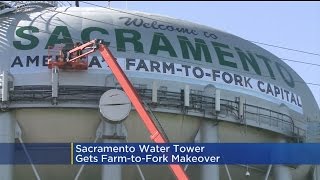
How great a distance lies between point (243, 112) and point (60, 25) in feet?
23.4

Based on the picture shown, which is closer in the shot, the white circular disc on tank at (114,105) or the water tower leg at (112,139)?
the water tower leg at (112,139)

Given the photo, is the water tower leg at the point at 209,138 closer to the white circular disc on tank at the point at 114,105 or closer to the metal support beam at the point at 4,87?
the white circular disc on tank at the point at 114,105

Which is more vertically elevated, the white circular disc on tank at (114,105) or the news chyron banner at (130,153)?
the white circular disc on tank at (114,105)

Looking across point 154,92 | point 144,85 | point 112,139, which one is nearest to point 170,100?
point 154,92

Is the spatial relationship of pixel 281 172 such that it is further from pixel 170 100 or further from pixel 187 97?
pixel 170 100

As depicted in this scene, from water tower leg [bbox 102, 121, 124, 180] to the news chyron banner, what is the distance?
17 centimetres

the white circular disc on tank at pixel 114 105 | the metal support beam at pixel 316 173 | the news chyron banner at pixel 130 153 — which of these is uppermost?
the white circular disc on tank at pixel 114 105

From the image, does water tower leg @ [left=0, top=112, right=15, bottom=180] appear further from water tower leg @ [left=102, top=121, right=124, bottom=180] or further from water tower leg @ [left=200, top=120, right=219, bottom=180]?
water tower leg @ [left=200, top=120, right=219, bottom=180]

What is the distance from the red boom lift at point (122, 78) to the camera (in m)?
24.1

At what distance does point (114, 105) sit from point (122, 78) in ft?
3.34

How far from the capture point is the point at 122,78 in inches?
1001

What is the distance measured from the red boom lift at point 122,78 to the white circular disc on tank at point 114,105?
25.0 inches

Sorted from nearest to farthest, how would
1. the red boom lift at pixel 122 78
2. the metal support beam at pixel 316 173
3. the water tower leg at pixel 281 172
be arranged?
1. the red boom lift at pixel 122 78
2. the water tower leg at pixel 281 172
3. the metal support beam at pixel 316 173

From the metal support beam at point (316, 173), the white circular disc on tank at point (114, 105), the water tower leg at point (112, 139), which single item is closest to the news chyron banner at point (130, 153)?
the water tower leg at point (112, 139)
